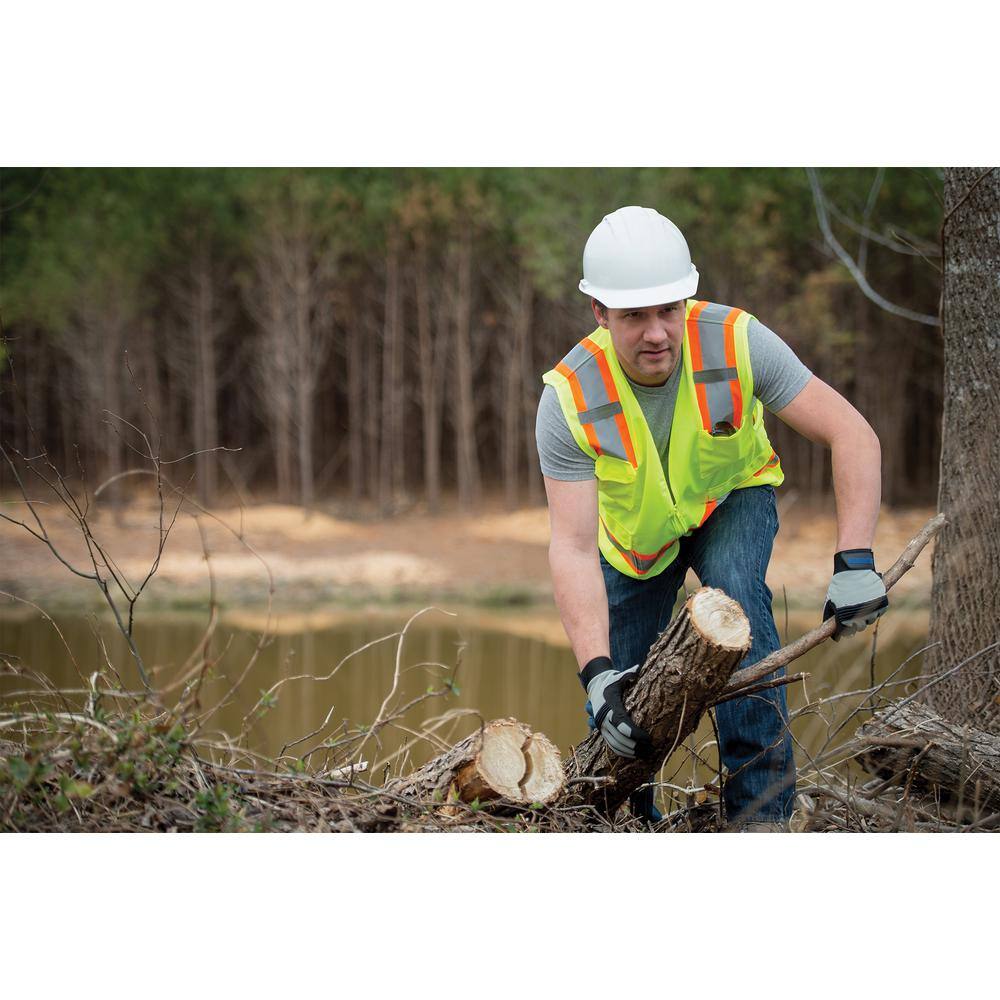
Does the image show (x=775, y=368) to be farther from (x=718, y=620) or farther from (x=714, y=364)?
(x=718, y=620)

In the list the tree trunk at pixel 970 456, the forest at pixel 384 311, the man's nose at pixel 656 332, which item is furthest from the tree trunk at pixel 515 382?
the man's nose at pixel 656 332

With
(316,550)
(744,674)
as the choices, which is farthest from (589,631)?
(316,550)

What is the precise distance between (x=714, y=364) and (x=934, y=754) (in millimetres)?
1189

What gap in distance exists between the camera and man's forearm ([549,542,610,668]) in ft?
8.64

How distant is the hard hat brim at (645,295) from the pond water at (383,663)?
120cm

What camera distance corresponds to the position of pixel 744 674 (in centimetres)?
254

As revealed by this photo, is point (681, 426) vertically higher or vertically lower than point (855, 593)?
higher

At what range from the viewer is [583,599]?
8.64 feet

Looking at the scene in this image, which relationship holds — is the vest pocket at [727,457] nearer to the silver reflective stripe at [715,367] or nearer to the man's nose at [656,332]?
the silver reflective stripe at [715,367]

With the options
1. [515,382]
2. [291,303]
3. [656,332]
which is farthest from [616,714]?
[291,303]

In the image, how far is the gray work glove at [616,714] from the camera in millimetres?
2494

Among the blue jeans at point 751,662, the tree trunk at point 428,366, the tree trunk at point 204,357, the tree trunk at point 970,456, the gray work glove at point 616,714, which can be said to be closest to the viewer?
the gray work glove at point 616,714

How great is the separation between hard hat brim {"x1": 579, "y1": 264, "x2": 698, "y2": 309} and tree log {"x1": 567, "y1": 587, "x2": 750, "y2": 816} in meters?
0.72
